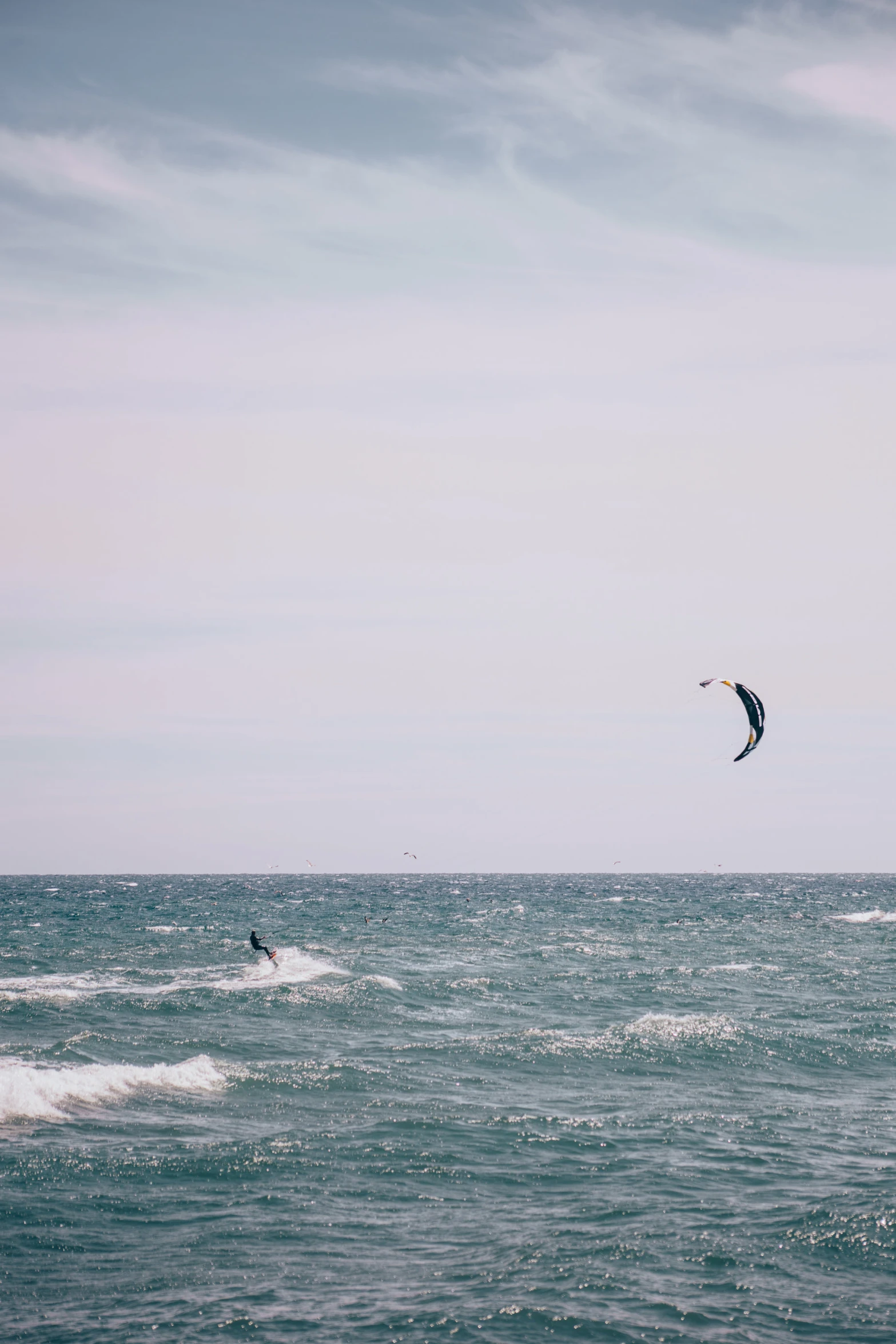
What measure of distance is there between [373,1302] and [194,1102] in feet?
37.7

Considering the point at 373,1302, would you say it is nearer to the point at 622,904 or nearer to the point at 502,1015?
the point at 502,1015

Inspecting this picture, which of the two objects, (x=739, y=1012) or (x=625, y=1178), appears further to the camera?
(x=739, y=1012)

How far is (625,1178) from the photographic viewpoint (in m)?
20.6

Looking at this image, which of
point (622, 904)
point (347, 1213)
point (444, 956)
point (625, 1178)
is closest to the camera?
point (347, 1213)

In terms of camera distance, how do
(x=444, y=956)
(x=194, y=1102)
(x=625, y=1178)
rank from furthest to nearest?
(x=444, y=956) → (x=194, y=1102) → (x=625, y=1178)

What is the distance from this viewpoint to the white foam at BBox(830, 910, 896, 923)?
91250mm

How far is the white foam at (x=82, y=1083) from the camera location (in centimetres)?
2469

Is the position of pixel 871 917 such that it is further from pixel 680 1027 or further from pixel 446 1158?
pixel 446 1158

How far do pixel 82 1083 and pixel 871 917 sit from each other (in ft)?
277

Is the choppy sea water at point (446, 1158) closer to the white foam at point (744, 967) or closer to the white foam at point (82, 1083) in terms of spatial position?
the white foam at point (82, 1083)

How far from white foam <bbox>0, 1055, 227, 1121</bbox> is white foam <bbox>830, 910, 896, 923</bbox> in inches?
2953

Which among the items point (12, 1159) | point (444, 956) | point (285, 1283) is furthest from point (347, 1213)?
point (444, 956)

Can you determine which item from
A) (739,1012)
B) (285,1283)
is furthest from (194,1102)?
(739,1012)

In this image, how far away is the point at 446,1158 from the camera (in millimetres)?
21844
